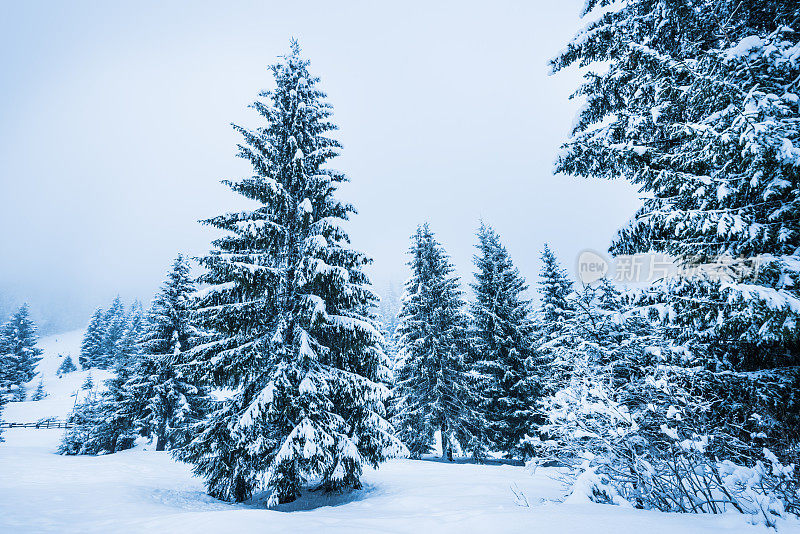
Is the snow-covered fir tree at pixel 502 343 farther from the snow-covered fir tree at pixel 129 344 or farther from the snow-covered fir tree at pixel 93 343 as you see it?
the snow-covered fir tree at pixel 93 343

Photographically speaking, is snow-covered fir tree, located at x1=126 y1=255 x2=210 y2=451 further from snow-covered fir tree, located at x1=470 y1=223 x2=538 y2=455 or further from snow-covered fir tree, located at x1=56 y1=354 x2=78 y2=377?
snow-covered fir tree, located at x1=56 y1=354 x2=78 y2=377

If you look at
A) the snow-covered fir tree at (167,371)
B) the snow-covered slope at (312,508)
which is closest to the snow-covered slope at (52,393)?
the snow-covered fir tree at (167,371)

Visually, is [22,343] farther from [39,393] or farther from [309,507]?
[309,507]

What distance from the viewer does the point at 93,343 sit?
6181 cm

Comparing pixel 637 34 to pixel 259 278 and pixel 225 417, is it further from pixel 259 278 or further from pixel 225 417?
pixel 225 417

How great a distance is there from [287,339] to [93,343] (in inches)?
2836

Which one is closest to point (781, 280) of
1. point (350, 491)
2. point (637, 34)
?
point (637, 34)

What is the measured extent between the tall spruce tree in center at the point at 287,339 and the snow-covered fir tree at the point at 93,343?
211ft

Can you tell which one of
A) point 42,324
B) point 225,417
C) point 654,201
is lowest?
point 225,417

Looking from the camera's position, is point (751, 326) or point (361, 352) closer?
point (751, 326)

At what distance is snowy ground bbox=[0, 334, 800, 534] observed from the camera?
11.8ft

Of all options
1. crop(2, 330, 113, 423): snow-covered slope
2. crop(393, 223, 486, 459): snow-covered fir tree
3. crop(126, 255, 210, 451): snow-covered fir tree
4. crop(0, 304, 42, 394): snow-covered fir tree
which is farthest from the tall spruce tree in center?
crop(0, 304, 42, 394): snow-covered fir tree

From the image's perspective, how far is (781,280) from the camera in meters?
5.23

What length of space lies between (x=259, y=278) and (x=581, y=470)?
7.99 metres
